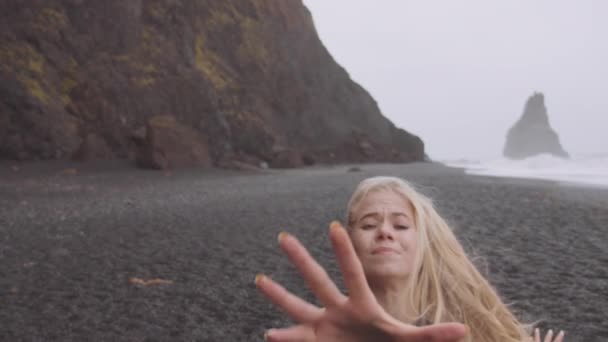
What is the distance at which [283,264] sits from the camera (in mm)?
4453

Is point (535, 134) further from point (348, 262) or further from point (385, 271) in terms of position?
point (348, 262)

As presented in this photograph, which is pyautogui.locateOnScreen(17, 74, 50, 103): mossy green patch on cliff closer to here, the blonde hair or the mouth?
the blonde hair

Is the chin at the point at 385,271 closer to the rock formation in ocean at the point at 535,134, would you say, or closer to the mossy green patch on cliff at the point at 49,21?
the mossy green patch on cliff at the point at 49,21

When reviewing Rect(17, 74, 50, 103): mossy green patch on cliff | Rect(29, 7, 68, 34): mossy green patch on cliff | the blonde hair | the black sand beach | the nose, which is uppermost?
Rect(29, 7, 68, 34): mossy green patch on cliff

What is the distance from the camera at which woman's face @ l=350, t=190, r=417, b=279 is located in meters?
1.63

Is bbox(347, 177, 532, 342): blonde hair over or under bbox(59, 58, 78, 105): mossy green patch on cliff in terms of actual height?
under

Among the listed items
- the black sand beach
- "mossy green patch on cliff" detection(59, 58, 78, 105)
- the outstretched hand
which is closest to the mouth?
the outstretched hand

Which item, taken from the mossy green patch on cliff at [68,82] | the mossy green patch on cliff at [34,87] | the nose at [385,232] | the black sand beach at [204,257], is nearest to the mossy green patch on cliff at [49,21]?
the mossy green patch on cliff at [68,82]

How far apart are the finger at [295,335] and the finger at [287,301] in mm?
20

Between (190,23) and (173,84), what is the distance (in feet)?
23.4

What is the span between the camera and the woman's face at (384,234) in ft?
5.36

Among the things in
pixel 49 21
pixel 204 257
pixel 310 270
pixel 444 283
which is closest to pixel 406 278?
pixel 444 283

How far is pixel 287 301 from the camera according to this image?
0.97m

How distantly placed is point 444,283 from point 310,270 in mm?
1175
